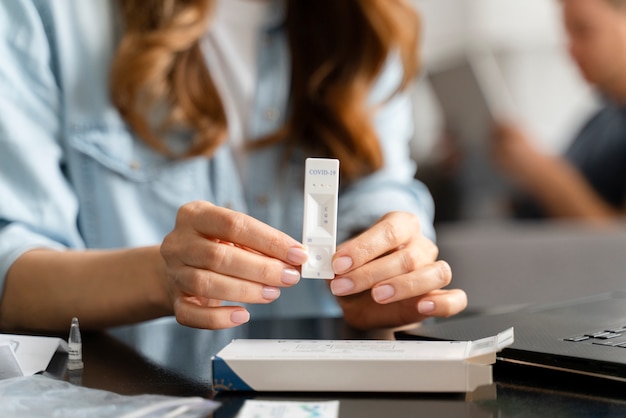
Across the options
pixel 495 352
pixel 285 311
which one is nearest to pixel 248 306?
pixel 285 311

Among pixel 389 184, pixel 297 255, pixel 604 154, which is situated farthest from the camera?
pixel 604 154

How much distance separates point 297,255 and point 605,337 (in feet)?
0.80

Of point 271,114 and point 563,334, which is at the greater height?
point 271,114

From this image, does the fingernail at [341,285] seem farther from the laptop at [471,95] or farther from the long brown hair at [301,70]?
the laptop at [471,95]

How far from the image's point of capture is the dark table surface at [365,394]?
476mm

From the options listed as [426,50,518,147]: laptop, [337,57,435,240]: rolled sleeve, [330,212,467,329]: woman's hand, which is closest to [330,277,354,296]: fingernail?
[330,212,467,329]: woman's hand

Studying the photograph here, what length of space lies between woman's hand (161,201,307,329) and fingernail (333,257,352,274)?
1.1 inches

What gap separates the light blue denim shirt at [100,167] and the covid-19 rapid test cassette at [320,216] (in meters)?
0.40

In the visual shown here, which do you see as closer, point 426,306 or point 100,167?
point 426,306

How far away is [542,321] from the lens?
684 mm

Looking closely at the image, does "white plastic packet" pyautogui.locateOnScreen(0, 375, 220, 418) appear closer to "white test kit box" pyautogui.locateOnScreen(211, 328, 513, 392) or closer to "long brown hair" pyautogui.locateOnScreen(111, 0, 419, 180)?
"white test kit box" pyautogui.locateOnScreen(211, 328, 513, 392)

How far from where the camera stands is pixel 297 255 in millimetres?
598

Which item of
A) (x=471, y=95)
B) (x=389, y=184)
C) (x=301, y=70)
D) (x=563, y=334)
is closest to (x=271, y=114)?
(x=301, y=70)

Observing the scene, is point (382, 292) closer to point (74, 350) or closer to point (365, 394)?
point (365, 394)
